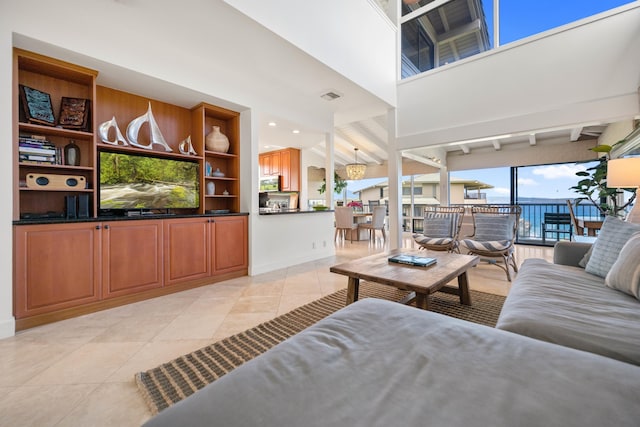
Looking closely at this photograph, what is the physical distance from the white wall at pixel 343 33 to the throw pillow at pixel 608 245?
9.76 feet

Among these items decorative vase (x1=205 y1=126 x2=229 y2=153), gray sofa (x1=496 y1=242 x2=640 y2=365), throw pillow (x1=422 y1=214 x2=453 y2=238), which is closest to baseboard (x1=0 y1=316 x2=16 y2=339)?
decorative vase (x1=205 y1=126 x2=229 y2=153)

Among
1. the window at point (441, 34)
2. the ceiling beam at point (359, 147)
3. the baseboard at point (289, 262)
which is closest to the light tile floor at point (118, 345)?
the baseboard at point (289, 262)

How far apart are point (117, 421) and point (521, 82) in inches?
204

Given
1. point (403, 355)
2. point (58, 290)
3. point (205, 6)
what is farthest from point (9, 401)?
point (205, 6)

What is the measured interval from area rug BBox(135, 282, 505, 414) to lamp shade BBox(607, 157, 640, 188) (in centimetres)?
161

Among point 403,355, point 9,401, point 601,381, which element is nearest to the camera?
point 601,381

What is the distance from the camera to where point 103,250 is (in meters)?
2.47

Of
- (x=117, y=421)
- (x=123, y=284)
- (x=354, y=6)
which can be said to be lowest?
(x=117, y=421)

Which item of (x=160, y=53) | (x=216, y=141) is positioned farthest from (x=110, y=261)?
(x=160, y=53)

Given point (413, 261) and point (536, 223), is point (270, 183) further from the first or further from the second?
point (536, 223)

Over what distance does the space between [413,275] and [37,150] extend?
3.25m

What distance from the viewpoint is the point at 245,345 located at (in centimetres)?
184

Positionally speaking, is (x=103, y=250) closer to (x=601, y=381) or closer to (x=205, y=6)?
(x=205, y=6)

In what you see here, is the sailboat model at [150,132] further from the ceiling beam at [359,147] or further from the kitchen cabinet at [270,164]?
the ceiling beam at [359,147]
